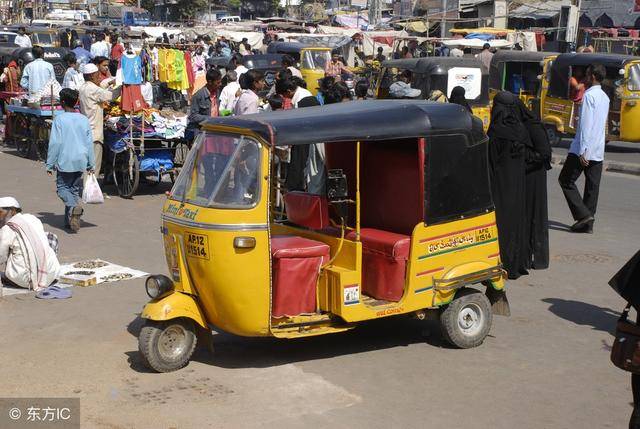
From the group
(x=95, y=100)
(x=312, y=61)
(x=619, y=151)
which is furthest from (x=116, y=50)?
(x=619, y=151)

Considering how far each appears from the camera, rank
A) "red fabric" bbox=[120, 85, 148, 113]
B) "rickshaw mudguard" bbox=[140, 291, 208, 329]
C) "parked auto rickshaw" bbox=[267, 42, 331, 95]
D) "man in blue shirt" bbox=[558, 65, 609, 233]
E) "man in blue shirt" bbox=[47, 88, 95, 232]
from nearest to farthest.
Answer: "rickshaw mudguard" bbox=[140, 291, 208, 329] < "man in blue shirt" bbox=[47, 88, 95, 232] < "man in blue shirt" bbox=[558, 65, 609, 233] < "red fabric" bbox=[120, 85, 148, 113] < "parked auto rickshaw" bbox=[267, 42, 331, 95]

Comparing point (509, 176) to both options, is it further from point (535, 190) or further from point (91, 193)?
point (91, 193)

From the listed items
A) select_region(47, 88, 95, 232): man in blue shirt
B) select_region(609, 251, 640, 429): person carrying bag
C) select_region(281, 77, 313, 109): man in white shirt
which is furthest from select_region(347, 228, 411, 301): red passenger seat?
select_region(47, 88, 95, 232): man in blue shirt

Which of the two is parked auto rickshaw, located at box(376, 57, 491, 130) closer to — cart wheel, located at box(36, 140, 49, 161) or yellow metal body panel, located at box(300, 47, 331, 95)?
cart wheel, located at box(36, 140, 49, 161)

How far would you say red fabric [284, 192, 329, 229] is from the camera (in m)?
6.88

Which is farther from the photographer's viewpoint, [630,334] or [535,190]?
[535,190]

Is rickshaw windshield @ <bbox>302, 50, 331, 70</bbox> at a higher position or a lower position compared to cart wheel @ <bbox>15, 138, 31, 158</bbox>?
higher

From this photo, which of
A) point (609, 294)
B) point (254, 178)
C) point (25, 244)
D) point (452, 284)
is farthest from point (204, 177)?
point (609, 294)

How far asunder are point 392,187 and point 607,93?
13063 millimetres

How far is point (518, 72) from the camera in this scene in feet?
73.6

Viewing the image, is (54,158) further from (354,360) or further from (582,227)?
(582,227)

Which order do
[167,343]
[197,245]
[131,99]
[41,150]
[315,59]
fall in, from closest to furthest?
[197,245] < [167,343] < [131,99] < [41,150] < [315,59]

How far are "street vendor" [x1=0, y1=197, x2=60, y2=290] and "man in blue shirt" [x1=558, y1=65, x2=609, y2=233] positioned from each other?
626cm

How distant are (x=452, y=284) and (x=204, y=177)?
6.63 ft
